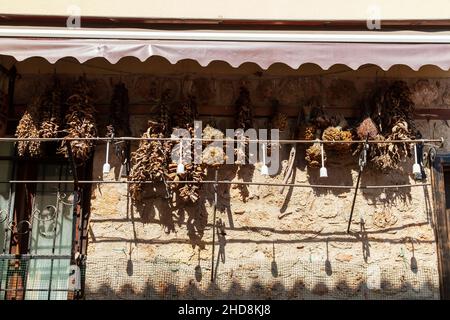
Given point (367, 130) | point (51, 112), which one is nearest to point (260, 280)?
point (367, 130)

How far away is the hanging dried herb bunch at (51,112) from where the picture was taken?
4.96 metres

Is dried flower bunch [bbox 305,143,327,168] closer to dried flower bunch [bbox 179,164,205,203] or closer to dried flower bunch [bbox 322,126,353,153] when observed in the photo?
dried flower bunch [bbox 322,126,353,153]

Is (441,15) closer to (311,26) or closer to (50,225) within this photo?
(311,26)

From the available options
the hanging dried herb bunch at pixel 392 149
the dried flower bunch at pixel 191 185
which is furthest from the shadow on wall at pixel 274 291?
the hanging dried herb bunch at pixel 392 149

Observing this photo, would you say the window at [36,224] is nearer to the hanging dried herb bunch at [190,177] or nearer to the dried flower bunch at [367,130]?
the hanging dried herb bunch at [190,177]

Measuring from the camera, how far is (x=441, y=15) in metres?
5.56

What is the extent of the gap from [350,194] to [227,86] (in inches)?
61.9

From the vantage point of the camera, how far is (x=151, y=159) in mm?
4969

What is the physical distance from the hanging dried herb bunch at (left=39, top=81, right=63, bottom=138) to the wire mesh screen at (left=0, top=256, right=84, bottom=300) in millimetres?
1159

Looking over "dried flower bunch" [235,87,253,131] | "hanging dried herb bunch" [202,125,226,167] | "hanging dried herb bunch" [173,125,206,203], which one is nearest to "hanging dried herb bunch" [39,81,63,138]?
"hanging dried herb bunch" [173,125,206,203]

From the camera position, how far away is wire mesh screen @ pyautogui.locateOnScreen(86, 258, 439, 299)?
16.5ft
